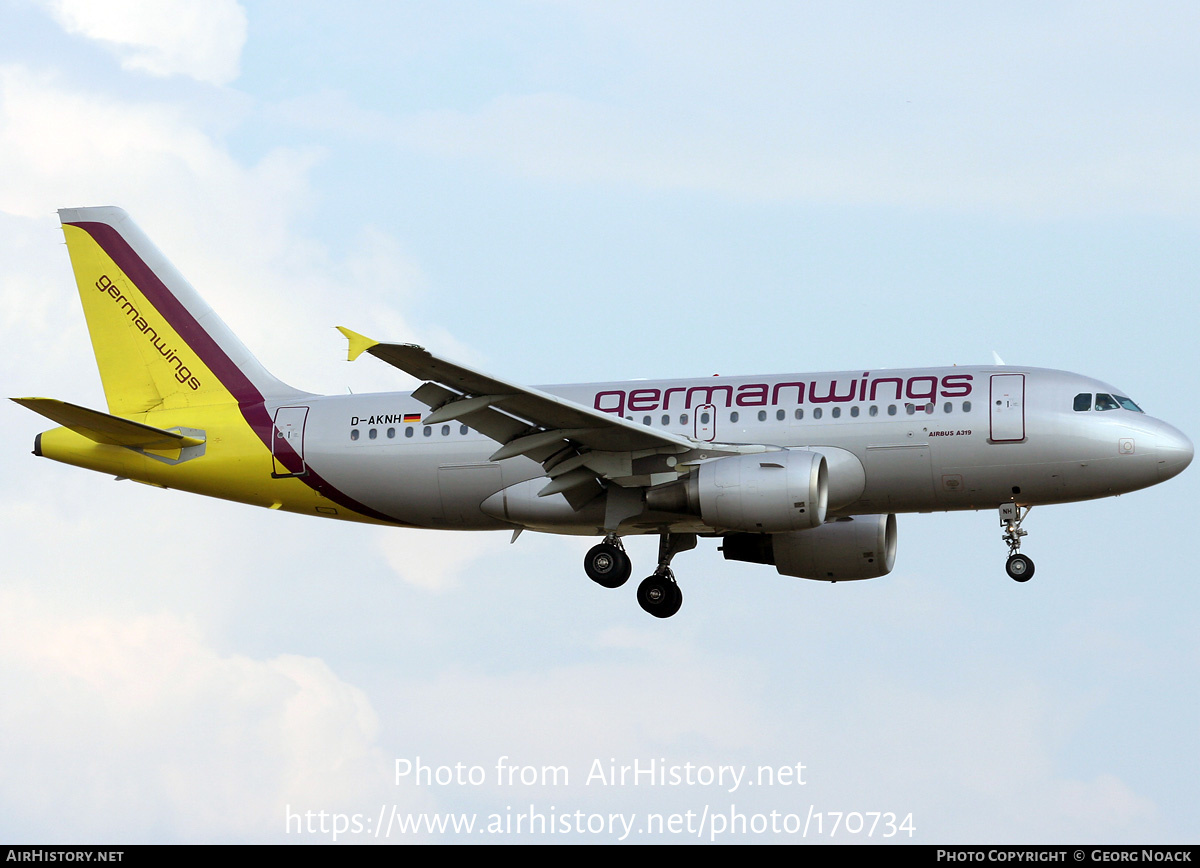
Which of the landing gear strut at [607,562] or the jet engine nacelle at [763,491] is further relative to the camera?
the landing gear strut at [607,562]

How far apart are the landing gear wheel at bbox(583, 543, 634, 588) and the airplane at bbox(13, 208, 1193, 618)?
1.6 inches

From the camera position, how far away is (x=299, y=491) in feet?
118

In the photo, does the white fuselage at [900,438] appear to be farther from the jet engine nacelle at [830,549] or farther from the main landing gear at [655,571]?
the jet engine nacelle at [830,549]

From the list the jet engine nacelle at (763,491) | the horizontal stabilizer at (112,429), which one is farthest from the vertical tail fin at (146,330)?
the jet engine nacelle at (763,491)

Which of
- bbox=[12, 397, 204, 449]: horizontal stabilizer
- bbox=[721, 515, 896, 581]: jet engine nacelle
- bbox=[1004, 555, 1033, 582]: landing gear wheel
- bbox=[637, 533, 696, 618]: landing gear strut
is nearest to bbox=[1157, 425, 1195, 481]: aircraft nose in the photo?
bbox=[1004, 555, 1033, 582]: landing gear wheel

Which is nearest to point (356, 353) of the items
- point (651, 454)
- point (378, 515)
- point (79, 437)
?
point (651, 454)

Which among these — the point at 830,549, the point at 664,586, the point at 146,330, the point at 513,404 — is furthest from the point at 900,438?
the point at 146,330

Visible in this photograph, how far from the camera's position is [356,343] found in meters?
26.3

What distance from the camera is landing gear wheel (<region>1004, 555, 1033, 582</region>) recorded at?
108 feet

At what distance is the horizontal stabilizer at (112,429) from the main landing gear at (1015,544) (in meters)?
17.5

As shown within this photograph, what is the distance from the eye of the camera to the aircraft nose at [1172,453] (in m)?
31.6

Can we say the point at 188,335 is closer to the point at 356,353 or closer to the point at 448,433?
the point at 448,433

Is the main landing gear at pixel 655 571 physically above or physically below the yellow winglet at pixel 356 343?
below

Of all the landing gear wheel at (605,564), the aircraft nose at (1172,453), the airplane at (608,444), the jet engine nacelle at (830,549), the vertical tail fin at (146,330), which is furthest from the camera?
the vertical tail fin at (146,330)
